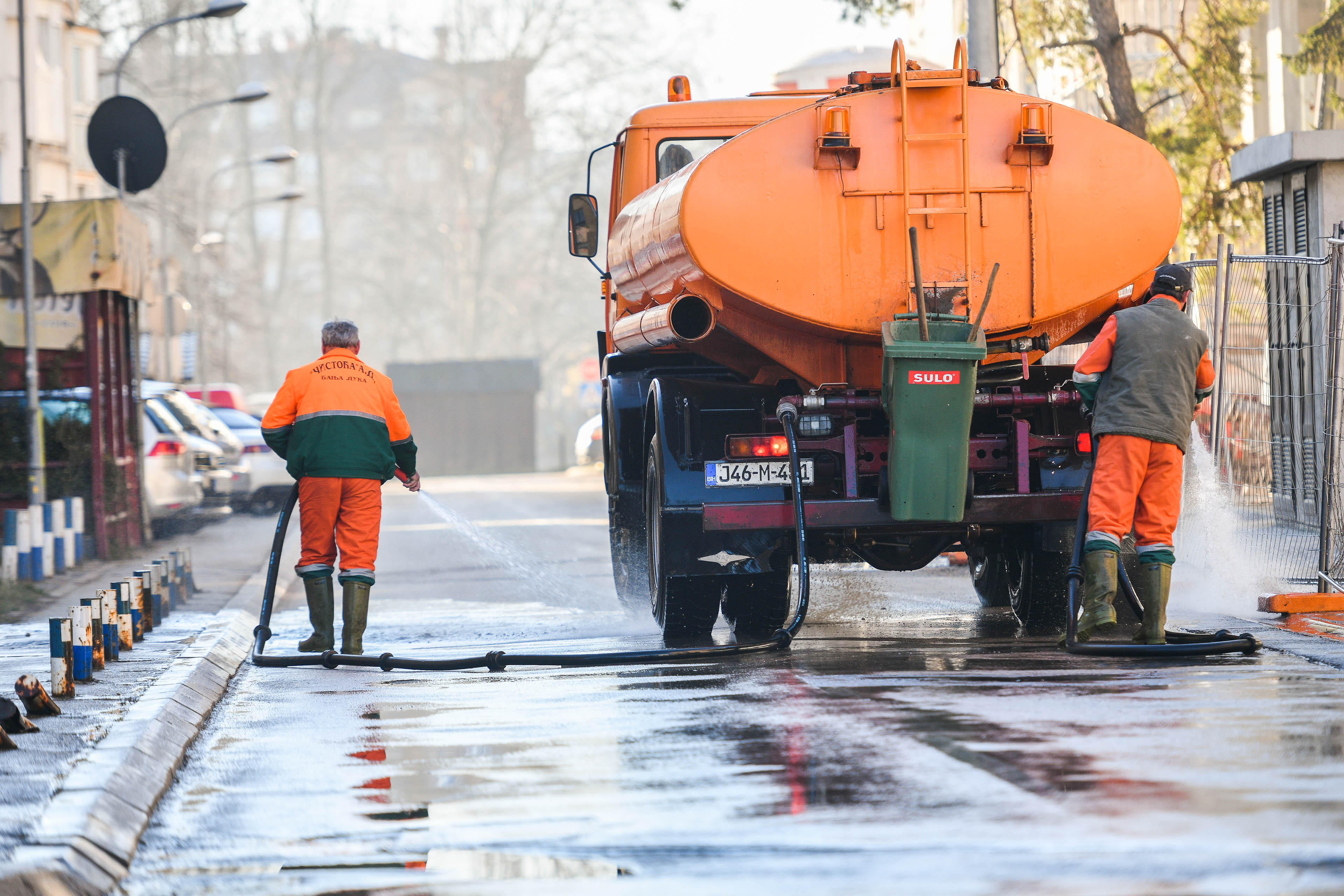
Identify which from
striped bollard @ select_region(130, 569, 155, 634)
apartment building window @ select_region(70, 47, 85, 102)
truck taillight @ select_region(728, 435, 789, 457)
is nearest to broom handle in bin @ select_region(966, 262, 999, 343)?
truck taillight @ select_region(728, 435, 789, 457)

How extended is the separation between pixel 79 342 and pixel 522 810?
13017 millimetres

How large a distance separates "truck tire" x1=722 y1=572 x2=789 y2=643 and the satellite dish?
1169 centimetres

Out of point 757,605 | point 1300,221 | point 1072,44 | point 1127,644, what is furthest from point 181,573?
point 1072,44

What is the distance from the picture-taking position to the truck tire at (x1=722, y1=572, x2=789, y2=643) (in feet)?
31.7

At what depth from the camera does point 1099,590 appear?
8.52 m

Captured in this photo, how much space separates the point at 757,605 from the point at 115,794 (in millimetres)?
4691

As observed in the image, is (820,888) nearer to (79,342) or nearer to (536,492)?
(79,342)

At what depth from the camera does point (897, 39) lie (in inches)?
342

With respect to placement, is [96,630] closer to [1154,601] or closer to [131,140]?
[1154,601]

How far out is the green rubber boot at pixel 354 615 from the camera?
947 centimetres

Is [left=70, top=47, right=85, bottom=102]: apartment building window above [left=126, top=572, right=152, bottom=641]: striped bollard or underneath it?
above

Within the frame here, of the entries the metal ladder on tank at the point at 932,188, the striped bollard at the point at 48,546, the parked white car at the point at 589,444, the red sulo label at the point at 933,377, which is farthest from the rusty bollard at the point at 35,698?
the parked white car at the point at 589,444

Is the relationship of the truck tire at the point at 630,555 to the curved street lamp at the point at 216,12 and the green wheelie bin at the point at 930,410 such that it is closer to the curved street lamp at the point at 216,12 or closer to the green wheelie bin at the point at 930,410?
the green wheelie bin at the point at 930,410

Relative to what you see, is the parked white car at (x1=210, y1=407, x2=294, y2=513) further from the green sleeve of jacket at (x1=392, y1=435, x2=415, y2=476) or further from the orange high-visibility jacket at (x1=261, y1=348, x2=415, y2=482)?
the orange high-visibility jacket at (x1=261, y1=348, x2=415, y2=482)
